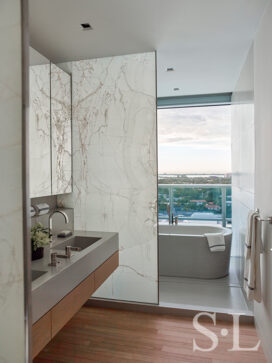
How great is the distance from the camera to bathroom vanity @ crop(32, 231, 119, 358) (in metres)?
1.48

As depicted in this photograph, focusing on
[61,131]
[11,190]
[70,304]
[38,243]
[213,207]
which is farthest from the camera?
[213,207]

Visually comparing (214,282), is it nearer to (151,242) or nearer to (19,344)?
(151,242)

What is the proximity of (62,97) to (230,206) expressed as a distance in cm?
312

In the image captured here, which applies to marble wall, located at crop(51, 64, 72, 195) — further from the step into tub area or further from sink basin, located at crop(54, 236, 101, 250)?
the step into tub area

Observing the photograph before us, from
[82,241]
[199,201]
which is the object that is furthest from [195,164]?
[82,241]

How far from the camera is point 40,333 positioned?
58.3 inches

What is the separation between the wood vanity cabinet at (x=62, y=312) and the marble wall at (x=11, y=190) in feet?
0.44

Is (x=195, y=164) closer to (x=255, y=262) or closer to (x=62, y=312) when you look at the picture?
(x=255, y=262)

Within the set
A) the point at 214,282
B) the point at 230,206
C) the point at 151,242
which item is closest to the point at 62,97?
the point at 151,242

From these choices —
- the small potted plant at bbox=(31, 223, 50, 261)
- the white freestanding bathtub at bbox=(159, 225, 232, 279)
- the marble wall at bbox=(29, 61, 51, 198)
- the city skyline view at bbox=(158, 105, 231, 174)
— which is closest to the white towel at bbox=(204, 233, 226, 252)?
the white freestanding bathtub at bbox=(159, 225, 232, 279)

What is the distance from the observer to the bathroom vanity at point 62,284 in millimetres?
1482

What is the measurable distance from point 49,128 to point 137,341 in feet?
6.59

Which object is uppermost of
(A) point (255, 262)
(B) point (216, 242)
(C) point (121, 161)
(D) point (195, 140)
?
(D) point (195, 140)

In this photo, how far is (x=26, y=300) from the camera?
1.32 meters
